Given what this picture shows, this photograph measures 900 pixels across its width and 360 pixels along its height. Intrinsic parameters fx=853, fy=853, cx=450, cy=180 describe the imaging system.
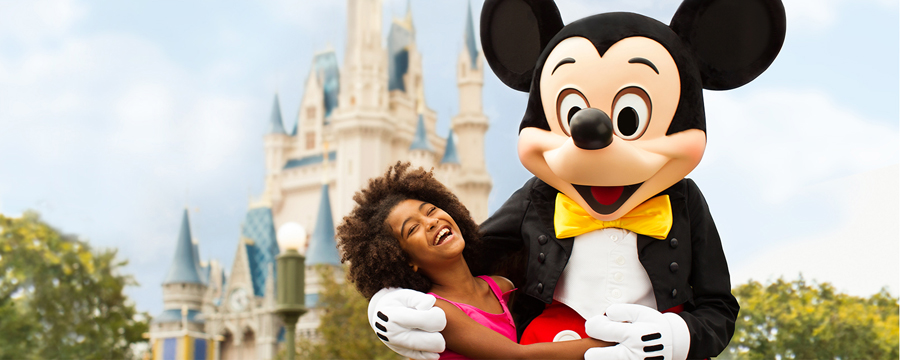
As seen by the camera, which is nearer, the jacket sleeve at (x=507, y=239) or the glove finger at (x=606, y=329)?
the glove finger at (x=606, y=329)

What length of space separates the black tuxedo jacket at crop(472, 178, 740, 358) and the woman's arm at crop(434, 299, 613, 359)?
0.27 metres

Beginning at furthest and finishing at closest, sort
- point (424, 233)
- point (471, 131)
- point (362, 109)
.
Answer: point (471, 131)
point (362, 109)
point (424, 233)

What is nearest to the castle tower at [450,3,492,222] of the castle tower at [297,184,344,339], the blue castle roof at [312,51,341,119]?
the blue castle roof at [312,51,341,119]

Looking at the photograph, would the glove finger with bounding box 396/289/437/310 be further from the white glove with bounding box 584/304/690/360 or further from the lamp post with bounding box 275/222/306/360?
the lamp post with bounding box 275/222/306/360

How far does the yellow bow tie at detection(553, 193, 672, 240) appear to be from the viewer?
2.96 metres

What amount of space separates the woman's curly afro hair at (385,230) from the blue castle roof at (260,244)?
32.7m

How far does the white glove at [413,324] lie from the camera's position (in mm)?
2758

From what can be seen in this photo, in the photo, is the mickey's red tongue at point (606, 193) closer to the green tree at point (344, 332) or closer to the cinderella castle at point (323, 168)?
the green tree at point (344, 332)

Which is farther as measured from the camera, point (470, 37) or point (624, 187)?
point (470, 37)

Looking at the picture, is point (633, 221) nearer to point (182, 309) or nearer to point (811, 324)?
point (811, 324)

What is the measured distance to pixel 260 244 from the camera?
37688mm

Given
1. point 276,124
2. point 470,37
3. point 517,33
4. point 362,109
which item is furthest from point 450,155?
point 517,33

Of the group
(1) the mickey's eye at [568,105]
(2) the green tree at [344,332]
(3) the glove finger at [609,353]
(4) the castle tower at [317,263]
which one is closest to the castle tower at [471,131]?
(4) the castle tower at [317,263]

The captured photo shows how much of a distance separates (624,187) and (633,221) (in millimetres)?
141
